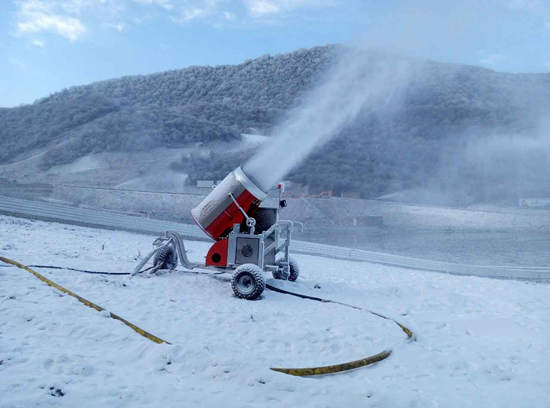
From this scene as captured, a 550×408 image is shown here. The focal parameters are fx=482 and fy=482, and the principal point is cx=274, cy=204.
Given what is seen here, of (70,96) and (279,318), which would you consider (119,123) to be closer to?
(70,96)

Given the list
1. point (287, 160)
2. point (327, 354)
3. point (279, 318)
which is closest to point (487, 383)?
point (327, 354)

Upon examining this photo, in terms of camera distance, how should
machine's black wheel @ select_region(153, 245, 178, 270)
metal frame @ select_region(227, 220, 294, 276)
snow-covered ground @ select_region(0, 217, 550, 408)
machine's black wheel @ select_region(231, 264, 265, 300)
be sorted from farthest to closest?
machine's black wheel @ select_region(153, 245, 178, 270) < metal frame @ select_region(227, 220, 294, 276) < machine's black wheel @ select_region(231, 264, 265, 300) < snow-covered ground @ select_region(0, 217, 550, 408)

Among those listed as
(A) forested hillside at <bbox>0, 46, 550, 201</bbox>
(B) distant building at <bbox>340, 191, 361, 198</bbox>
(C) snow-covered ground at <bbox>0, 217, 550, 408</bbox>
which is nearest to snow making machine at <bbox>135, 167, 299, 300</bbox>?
(C) snow-covered ground at <bbox>0, 217, 550, 408</bbox>

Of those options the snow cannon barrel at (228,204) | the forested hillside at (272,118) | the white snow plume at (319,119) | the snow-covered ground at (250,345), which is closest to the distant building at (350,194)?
the forested hillside at (272,118)

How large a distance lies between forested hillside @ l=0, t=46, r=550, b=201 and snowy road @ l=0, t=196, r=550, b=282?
67.8 ft

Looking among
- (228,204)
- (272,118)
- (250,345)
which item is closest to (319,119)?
(228,204)

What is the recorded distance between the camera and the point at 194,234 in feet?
57.4

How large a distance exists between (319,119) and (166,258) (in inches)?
172

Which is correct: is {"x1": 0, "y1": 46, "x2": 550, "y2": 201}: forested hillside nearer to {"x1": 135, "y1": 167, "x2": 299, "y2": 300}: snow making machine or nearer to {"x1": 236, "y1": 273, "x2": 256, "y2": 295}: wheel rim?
{"x1": 135, "y1": 167, "x2": 299, "y2": 300}: snow making machine

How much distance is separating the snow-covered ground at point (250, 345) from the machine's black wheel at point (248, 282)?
8.3 inches

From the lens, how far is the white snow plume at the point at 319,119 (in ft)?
28.1

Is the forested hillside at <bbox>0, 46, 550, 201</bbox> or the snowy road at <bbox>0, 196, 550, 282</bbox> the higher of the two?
the forested hillside at <bbox>0, 46, 550, 201</bbox>

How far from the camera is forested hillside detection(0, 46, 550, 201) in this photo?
4253cm

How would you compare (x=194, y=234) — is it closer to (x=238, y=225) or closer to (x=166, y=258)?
(x=166, y=258)
